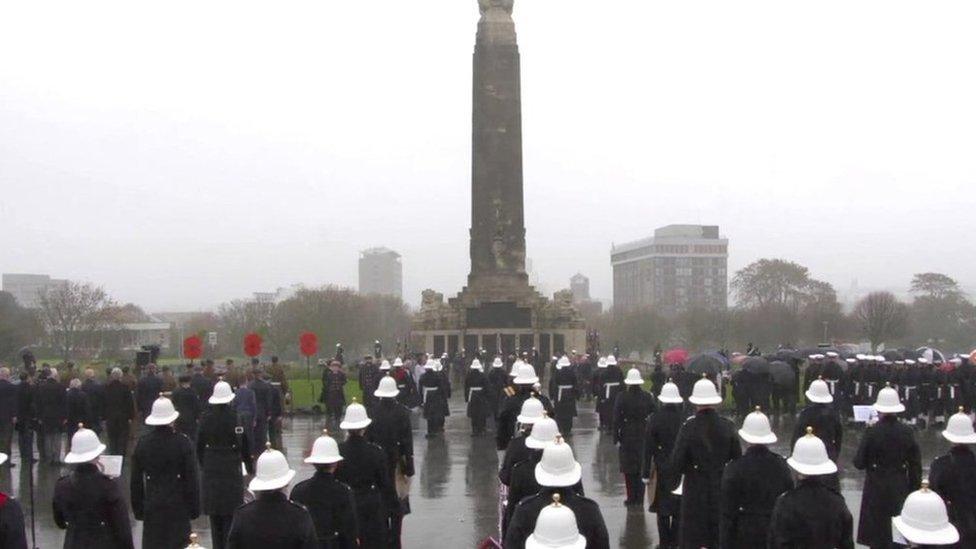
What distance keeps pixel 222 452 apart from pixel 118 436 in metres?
8.53

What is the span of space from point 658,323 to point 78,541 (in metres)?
87.2

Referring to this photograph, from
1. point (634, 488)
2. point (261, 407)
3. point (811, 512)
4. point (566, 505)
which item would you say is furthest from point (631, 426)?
point (566, 505)

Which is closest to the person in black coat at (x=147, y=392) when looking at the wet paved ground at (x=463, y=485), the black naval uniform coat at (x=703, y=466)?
the wet paved ground at (x=463, y=485)

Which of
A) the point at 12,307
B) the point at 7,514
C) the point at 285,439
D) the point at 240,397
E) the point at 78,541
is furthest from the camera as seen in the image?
the point at 12,307

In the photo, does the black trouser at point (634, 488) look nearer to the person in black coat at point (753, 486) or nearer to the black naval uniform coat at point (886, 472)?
the black naval uniform coat at point (886, 472)

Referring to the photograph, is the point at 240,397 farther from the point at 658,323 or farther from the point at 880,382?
the point at 658,323

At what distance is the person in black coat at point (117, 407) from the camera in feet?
64.4

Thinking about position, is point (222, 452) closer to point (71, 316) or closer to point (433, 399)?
point (433, 399)

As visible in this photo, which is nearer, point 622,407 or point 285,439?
point 622,407

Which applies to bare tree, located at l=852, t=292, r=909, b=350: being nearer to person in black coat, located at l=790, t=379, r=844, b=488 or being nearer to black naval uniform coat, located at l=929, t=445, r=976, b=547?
person in black coat, located at l=790, t=379, r=844, b=488

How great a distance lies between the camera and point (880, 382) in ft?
Answer: 78.8

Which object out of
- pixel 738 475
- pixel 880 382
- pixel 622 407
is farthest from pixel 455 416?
pixel 738 475

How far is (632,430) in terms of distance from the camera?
14.5 meters

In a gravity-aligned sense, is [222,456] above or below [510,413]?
below
